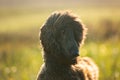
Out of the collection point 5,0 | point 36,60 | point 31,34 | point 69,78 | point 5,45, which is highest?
point 5,0

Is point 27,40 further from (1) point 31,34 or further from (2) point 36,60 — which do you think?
(2) point 36,60

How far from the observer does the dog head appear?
6537 millimetres

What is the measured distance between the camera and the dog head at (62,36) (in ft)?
21.4

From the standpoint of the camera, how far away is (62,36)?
660 centimetres

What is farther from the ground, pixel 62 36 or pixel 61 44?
pixel 62 36

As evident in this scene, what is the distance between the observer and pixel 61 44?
6.57 m

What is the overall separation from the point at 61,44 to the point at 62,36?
105mm

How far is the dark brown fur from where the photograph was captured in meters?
6.55

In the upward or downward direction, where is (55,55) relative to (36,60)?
downward

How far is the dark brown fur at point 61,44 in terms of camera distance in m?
6.55

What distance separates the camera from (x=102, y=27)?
1588cm

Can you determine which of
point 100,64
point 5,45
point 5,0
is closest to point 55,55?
point 100,64

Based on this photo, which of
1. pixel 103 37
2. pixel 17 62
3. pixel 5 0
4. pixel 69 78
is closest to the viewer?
pixel 69 78

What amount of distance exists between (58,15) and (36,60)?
12.9 ft
